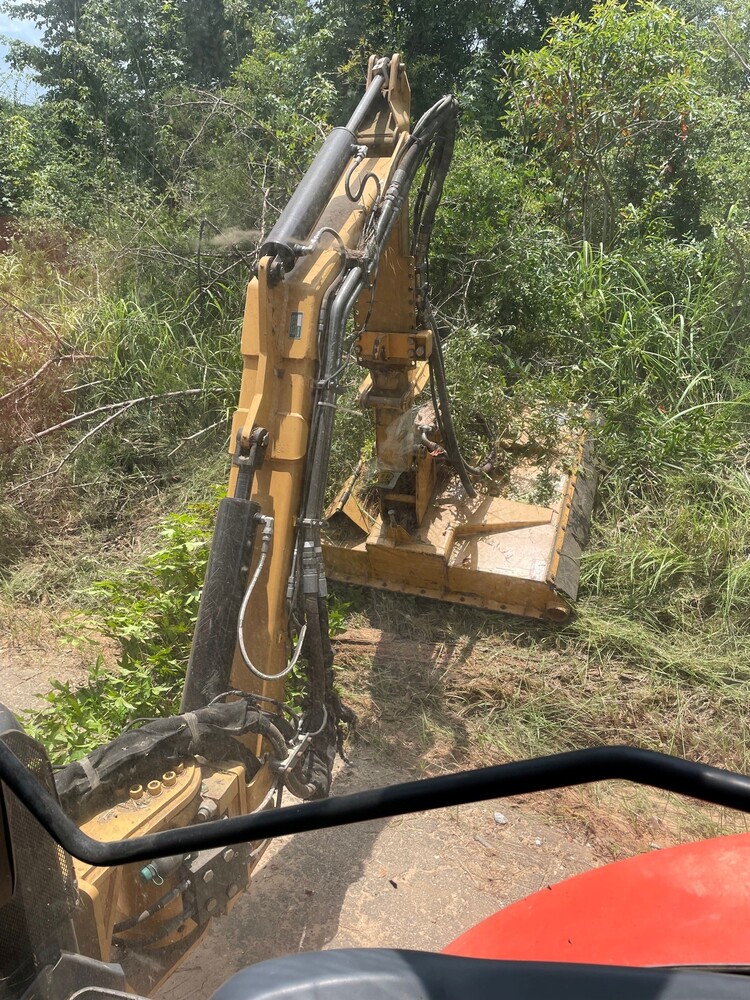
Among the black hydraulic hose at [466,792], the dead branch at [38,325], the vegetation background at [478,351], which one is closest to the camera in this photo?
the black hydraulic hose at [466,792]

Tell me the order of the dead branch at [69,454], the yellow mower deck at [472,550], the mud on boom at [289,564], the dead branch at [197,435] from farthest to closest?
the dead branch at [197,435]
the dead branch at [69,454]
the yellow mower deck at [472,550]
the mud on boom at [289,564]

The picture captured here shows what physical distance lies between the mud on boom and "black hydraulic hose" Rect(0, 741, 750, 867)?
0.01 metres

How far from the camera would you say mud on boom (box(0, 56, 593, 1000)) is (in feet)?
5.11

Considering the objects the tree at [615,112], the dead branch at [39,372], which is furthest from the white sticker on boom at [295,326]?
the tree at [615,112]

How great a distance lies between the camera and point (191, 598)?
4.09 meters

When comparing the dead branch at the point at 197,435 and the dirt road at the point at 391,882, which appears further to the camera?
the dead branch at the point at 197,435

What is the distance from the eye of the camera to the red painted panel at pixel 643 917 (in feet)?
4.53

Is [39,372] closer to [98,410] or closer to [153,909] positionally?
[98,410]

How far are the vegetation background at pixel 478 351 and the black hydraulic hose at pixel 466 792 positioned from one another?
92.7 inches

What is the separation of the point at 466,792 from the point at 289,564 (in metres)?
2.04

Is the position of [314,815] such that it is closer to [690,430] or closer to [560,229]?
[690,430]

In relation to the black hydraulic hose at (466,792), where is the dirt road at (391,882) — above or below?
below

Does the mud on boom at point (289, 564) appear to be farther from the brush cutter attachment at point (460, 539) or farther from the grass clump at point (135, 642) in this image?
the grass clump at point (135, 642)

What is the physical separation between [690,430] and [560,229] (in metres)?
2.54
